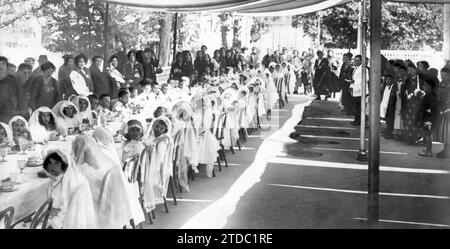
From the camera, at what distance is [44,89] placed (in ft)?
20.7

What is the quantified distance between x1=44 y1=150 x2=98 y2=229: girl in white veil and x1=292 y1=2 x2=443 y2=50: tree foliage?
1012 cm

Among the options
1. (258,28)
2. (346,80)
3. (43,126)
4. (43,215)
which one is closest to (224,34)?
(258,28)

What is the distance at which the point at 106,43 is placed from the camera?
827 cm

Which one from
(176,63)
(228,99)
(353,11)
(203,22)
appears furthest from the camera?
(203,22)

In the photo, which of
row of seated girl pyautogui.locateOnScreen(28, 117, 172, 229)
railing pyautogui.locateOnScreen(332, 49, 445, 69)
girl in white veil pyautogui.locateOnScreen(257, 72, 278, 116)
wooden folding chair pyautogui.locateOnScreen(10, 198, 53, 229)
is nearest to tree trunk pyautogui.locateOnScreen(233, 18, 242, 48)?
railing pyautogui.locateOnScreen(332, 49, 445, 69)

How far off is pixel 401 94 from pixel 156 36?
6.17 meters

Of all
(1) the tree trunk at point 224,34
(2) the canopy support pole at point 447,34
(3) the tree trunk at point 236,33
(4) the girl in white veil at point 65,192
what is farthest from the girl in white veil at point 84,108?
(3) the tree trunk at point 236,33

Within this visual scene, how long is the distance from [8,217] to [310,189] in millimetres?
3042

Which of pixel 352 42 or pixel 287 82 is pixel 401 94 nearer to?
pixel 287 82

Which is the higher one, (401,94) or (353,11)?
(353,11)

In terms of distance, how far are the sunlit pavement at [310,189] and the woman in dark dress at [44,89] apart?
6.99 ft

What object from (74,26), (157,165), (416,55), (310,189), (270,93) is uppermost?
(74,26)

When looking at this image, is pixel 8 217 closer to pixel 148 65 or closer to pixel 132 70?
pixel 132 70
